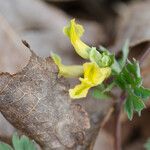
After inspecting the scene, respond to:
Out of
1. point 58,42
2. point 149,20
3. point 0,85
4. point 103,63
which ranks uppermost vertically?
point 0,85

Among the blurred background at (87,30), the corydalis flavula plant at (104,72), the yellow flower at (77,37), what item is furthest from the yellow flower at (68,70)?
the blurred background at (87,30)

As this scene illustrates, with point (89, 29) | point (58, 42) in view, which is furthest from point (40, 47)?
point (89, 29)

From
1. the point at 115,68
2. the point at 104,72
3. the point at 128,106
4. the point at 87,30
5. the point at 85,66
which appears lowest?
the point at 87,30

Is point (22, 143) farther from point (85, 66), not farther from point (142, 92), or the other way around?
point (142, 92)

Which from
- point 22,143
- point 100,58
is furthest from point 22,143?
point 100,58

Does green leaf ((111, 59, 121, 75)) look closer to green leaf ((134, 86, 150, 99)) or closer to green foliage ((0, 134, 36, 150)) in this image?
green leaf ((134, 86, 150, 99))

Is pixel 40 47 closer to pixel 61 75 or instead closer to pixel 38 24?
pixel 38 24

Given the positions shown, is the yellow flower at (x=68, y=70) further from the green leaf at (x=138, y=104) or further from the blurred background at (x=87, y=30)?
the blurred background at (x=87, y=30)
